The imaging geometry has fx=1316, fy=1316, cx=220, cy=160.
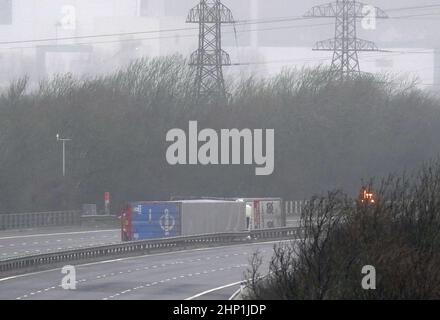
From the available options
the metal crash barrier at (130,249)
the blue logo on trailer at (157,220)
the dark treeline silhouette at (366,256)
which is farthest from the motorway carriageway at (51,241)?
the dark treeline silhouette at (366,256)

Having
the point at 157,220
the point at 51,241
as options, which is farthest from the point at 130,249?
the point at 157,220

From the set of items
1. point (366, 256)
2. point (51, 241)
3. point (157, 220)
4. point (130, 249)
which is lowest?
point (51, 241)

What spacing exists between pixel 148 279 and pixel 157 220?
1497cm

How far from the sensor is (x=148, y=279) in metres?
34.9

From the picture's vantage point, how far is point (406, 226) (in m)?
25.8

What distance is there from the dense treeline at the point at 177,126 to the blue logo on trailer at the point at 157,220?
1216cm

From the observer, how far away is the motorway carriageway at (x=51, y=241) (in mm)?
44500

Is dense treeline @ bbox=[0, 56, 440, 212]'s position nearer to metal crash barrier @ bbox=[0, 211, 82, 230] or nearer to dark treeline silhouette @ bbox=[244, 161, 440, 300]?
metal crash barrier @ bbox=[0, 211, 82, 230]

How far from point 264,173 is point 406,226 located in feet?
143

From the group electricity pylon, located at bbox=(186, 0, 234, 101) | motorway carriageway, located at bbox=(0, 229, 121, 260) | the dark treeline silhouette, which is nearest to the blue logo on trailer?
motorway carriageway, located at bbox=(0, 229, 121, 260)

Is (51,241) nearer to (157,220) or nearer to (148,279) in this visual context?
(157,220)

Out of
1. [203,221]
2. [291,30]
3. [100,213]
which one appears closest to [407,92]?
[100,213]

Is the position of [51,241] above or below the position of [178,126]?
below

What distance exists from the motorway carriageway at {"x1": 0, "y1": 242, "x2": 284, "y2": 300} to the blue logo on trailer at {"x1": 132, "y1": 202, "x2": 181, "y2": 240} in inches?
182
